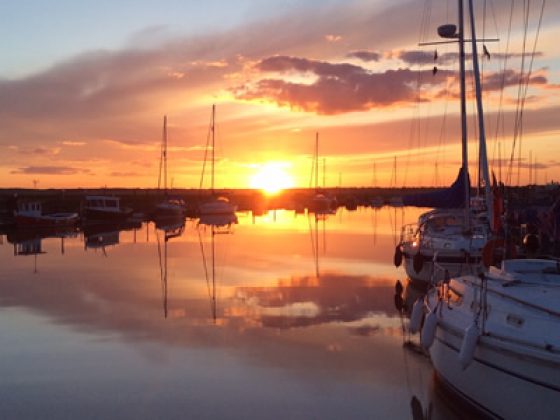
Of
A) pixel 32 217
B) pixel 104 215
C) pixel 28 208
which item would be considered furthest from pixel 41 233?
pixel 104 215

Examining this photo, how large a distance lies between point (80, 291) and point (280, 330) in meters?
10.4

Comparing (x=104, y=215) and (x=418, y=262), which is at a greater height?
(x=418, y=262)

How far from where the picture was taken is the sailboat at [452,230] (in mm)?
22891

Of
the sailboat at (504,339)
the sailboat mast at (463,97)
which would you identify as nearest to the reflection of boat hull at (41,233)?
the sailboat mast at (463,97)

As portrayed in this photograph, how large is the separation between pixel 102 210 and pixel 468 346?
211 feet

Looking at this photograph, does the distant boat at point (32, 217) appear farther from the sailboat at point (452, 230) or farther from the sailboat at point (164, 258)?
the sailboat at point (452, 230)

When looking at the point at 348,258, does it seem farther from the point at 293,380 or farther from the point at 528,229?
the point at 293,380

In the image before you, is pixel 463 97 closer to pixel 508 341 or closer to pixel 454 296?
pixel 454 296

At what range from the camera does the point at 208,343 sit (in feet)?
53.1

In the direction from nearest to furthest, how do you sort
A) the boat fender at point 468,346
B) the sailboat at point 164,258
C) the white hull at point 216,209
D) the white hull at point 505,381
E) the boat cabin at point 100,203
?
the white hull at point 505,381, the boat fender at point 468,346, the sailboat at point 164,258, the boat cabin at point 100,203, the white hull at point 216,209

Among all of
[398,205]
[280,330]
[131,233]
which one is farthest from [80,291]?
[398,205]

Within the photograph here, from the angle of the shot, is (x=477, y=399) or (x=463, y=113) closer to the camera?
(x=477, y=399)

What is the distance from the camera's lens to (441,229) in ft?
89.2

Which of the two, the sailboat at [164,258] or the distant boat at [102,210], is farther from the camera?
the distant boat at [102,210]
